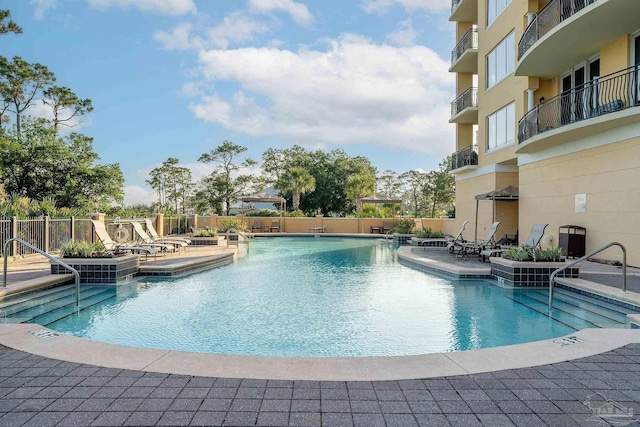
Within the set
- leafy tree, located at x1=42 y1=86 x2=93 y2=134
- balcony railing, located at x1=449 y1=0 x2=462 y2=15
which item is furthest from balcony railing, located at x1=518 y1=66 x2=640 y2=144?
leafy tree, located at x1=42 y1=86 x2=93 y2=134

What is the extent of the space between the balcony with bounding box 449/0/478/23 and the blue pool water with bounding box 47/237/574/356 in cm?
1712

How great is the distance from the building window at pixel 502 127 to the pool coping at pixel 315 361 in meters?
13.9

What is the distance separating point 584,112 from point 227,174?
31.9 meters

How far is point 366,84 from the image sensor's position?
20875 millimetres

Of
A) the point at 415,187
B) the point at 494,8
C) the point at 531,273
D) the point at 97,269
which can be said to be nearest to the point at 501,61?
the point at 494,8

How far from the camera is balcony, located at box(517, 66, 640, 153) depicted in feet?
34.0

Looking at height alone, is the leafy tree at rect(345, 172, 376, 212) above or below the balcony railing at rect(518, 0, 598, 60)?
below

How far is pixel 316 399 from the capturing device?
9.66 ft

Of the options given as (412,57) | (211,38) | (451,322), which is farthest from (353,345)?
(211,38)

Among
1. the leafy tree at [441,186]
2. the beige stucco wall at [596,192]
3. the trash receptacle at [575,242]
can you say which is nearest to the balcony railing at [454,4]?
the beige stucco wall at [596,192]

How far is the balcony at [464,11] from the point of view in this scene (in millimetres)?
20844

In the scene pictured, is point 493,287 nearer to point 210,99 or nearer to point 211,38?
point 211,38

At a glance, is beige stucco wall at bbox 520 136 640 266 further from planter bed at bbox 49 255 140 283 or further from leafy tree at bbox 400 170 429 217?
leafy tree at bbox 400 170 429 217

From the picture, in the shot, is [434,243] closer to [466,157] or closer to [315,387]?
[466,157]
